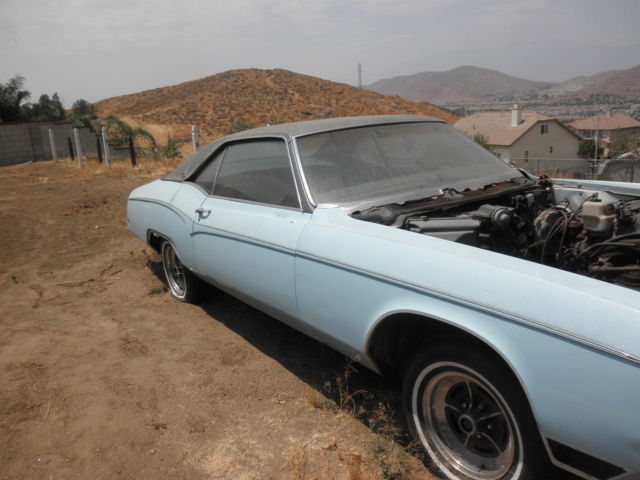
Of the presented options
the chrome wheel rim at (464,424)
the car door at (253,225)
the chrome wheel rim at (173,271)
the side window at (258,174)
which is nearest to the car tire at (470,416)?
the chrome wheel rim at (464,424)

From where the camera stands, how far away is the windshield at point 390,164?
3.05 metres

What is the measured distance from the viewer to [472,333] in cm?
192

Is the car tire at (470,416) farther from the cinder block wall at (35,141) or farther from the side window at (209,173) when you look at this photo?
the cinder block wall at (35,141)

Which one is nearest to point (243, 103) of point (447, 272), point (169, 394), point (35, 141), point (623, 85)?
point (35, 141)

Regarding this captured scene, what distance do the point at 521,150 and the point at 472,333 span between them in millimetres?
52242

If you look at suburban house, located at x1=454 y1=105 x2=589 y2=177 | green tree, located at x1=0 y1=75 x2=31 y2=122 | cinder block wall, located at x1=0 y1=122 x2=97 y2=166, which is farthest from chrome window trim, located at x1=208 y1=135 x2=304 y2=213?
suburban house, located at x1=454 y1=105 x2=589 y2=177

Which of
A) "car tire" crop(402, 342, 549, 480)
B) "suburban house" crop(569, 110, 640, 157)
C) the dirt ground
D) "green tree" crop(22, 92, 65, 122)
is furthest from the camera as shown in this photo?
"suburban house" crop(569, 110, 640, 157)

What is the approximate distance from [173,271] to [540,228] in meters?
3.22

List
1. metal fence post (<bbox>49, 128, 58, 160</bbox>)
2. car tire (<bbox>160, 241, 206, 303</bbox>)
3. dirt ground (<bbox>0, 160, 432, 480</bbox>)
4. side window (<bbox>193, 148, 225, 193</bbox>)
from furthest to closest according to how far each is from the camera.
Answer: metal fence post (<bbox>49, 128, 58, 160</bbox>), car tire (<bbox>160, 241, 206, 303</bbox>), side window (<bbox>193, 148, 225, 193</bbox>), dirt ground (<bbox>0, 160, 432, 480</bbox>)

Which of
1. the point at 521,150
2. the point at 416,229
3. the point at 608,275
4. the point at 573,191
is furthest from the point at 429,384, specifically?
the point at 521,150

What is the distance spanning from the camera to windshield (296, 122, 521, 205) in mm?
3047

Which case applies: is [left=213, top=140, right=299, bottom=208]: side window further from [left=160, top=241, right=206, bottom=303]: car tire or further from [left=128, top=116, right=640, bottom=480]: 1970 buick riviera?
[left=160, top=241, right=206, bottom=303]: car tire

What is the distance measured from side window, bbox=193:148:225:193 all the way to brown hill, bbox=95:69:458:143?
34.6 m

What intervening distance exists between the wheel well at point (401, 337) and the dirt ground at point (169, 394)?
14.4 inches
